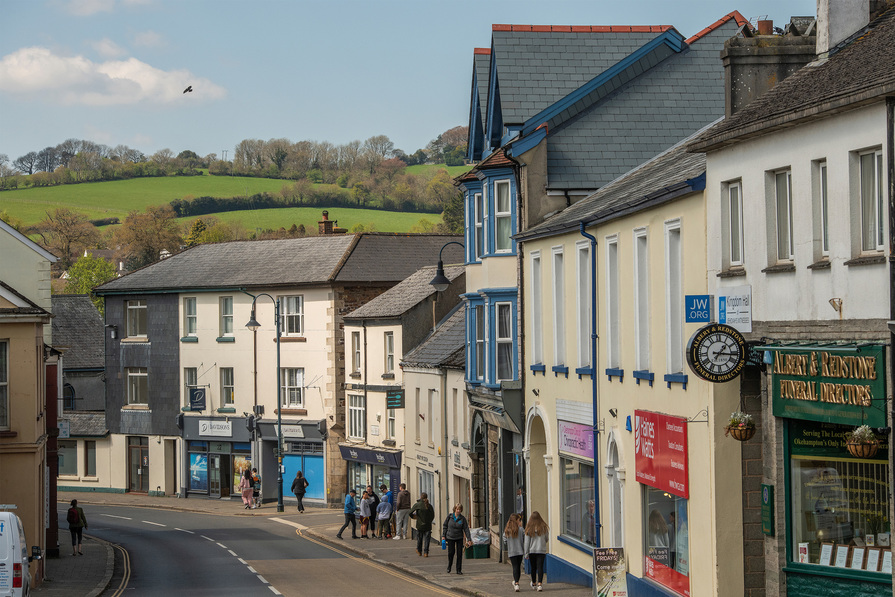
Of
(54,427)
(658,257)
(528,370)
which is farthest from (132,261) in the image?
(658,257)

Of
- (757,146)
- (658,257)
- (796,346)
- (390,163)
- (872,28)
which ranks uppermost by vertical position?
(390,163)

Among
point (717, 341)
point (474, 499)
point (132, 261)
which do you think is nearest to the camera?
point (717, 341)

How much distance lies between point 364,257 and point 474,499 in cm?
2404

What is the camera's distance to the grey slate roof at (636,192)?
1897cm

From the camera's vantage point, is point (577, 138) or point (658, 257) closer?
point (658, 257)

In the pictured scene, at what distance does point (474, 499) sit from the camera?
112 feet

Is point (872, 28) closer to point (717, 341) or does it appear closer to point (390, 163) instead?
point (717, 341)

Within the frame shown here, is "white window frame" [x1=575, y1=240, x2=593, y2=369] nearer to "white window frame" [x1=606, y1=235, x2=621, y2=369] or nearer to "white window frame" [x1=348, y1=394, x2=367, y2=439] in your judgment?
"white window frame" [x1=606, y1=235, x2=621, y2=369]

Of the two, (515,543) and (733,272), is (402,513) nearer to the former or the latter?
(515,543)

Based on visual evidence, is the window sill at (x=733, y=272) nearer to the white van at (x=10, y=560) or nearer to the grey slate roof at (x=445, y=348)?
the white van at (x=10, y=560)

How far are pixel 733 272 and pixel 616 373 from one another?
19.3ft

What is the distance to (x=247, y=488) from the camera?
53.3 meters

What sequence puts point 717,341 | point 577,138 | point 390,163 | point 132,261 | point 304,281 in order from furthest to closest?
1. point 390,163
2. point 132,261
3. point 304,281
4. point 577,138
5. point 717,341

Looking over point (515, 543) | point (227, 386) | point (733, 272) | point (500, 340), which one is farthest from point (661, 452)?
point (227, 386)
